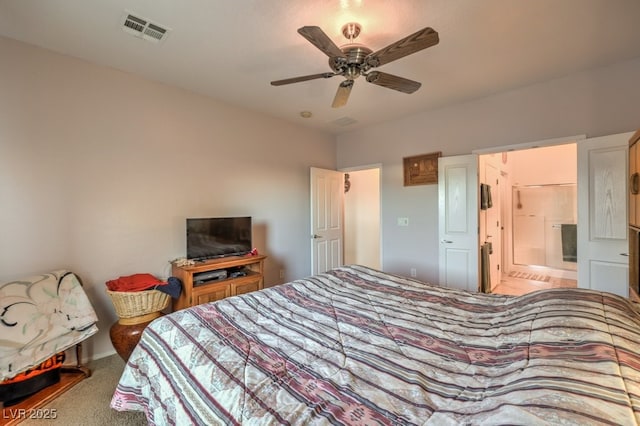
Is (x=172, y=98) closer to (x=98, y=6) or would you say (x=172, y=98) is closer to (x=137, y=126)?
(x=137, y=126)

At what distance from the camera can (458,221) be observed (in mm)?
3600

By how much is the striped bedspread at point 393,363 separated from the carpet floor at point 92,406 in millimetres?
565

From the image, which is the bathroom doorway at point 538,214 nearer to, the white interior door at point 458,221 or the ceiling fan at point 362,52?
the white interior door at point 458,221

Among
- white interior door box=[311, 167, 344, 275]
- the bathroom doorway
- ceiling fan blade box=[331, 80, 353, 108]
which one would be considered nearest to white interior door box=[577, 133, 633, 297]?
ceiling fan blade box=[331, 80, 353, 108]

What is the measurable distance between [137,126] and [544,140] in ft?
14.4

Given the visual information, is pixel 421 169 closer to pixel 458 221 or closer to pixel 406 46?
pixel 458 221

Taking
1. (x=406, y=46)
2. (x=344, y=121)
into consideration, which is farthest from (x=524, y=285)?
(x=406, y=46)

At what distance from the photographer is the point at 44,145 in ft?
7.72

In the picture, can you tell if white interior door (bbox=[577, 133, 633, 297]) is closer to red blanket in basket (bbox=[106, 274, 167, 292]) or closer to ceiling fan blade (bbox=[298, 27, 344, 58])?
ceiling fan blade (bbox=[298, 27, 344, 58])

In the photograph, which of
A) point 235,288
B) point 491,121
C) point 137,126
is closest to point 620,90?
point 491,121

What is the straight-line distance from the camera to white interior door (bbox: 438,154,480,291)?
3.48 metres

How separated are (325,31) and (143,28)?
138 centimetres

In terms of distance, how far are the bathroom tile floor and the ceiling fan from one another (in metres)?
3.97

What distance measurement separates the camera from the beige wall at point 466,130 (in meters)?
2.66
